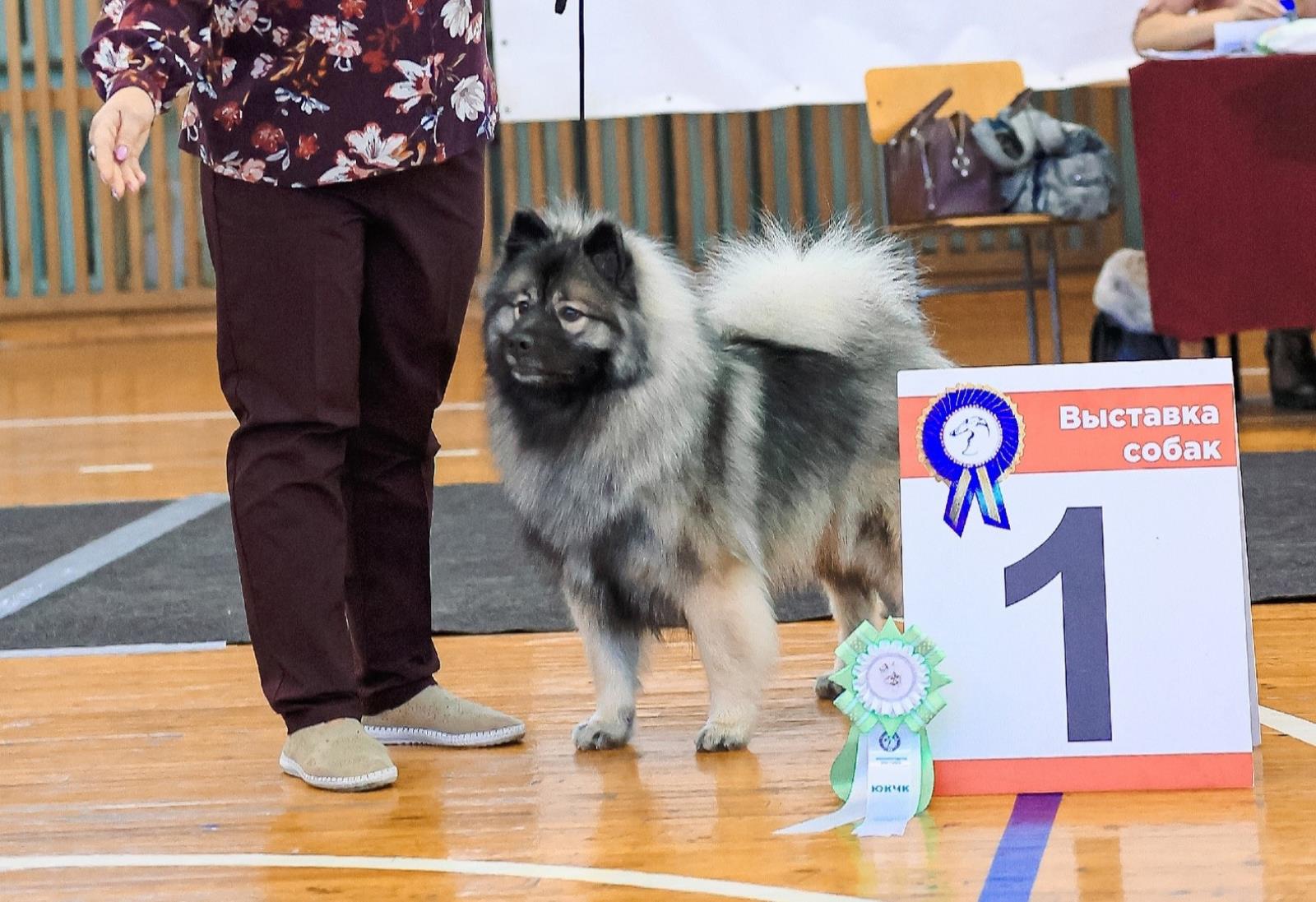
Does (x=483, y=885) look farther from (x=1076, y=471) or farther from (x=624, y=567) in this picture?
(x=1076, y=471)

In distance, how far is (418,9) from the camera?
6.41 ft

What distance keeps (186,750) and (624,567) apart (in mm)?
631

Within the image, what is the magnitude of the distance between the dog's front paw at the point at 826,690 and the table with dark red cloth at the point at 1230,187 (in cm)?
220

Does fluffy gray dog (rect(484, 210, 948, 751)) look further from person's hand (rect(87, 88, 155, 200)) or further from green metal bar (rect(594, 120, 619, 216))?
green metal bar (rect(594, 120, 619, 216))

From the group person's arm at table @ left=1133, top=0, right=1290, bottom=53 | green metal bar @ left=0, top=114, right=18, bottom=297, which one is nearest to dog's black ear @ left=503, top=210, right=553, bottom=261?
person's arm at table @ left=1133, top=0, right=1290, bottom=53

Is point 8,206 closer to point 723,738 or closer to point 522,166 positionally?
point 522,166

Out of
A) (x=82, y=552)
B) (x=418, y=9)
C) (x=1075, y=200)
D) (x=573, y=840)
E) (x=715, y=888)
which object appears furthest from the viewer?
(x=1075, y=200)

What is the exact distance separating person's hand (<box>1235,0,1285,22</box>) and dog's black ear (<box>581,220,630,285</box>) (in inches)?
111

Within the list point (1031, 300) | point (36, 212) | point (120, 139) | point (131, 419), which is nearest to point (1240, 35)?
point (1031, 300)

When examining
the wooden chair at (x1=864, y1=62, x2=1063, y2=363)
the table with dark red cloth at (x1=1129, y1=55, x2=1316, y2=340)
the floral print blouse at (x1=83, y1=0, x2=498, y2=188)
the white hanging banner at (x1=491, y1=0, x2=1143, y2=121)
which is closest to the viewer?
the floral print blouse at (x1=83, y1=0, x2=498, y2=188)

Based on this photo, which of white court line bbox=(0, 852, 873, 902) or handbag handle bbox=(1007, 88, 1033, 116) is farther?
handbag handle bbox=(1007, 88, 1033, 116)

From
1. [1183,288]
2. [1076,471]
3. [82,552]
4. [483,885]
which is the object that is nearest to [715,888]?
[483,885]

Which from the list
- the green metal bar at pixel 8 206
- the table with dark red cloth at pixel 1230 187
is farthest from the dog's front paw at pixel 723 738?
the green metal bar at pixel 8 206

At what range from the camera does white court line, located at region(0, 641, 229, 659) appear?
2.79m
